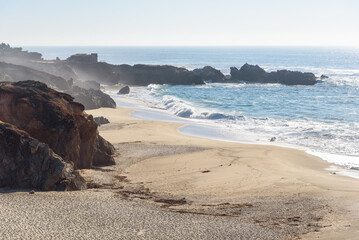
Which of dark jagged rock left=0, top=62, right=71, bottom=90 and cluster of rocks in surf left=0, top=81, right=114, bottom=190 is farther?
dark jagged rock left=0, top=62, right=71, bottom=90

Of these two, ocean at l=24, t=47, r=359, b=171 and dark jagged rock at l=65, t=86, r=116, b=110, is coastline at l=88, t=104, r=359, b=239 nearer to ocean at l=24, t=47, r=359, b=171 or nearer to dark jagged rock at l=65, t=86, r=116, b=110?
ocean at l=24, t=47, r=359, b=171

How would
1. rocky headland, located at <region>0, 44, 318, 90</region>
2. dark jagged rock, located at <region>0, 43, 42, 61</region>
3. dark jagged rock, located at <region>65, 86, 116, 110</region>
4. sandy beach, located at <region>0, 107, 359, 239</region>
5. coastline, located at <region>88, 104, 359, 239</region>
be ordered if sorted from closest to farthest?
1. sandy beach, located at <region>0, 107, 359, 239</region>
2. coastline, located at <region>88, 104, 359, 239</region>
3. dark jagged rock, located at <region>65, 86, 116, 110</region>
4. rocky headland, located at <region>0, 44, 318, 90</region>
5. dark jagged rock, located at <region>0, 43, 42, 61</region>

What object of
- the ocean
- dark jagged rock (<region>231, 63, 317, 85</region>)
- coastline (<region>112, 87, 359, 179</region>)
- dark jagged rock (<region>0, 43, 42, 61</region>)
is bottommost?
coastline (<region>112, 87, 359, 179</region>)

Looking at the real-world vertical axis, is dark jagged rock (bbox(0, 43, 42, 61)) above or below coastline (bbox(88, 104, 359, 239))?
above

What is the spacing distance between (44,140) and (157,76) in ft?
230

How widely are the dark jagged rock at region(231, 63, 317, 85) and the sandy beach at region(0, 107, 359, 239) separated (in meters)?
61.6

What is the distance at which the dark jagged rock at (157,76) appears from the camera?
284ft

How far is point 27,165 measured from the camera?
16312 millimetres

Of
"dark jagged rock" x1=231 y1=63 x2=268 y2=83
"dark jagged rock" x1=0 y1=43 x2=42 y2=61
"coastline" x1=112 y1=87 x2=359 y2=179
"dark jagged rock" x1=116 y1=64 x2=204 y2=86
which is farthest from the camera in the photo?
"dark jagged rock" x1=0 y1=43 x2=42 y2=61

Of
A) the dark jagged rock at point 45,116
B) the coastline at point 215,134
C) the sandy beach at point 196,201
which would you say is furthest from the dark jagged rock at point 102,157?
the coastline at point 215,134

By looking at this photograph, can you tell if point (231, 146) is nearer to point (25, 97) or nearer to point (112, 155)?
point (112, 155)

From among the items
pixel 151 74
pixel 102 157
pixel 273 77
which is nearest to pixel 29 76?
pixel 151 74

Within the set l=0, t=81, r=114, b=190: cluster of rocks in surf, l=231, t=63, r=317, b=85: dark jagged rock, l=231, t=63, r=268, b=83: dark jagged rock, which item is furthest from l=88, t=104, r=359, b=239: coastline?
l=231, t=63, r=268, b=83: dark jagged rock

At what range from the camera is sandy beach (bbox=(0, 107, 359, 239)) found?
13.1 meters
